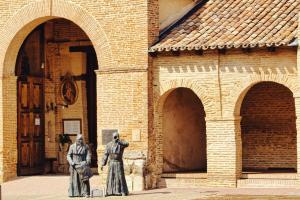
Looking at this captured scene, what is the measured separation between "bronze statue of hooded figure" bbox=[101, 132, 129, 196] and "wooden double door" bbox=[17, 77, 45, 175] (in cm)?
545

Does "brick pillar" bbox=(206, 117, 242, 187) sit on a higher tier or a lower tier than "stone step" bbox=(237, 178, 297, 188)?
higher

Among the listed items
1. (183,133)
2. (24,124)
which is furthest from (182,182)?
(24,124)

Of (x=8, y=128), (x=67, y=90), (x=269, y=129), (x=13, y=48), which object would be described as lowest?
(x=269, y=129)

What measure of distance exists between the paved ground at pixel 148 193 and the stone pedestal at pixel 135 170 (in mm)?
510

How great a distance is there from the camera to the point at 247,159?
24516 mm

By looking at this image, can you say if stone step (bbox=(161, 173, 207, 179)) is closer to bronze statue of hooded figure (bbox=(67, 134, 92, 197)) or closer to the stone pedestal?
the stone pedestal

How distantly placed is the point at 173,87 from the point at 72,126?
545 cm

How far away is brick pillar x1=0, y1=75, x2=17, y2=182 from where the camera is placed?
2430 centimetres

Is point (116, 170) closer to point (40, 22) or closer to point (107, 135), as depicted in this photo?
point (107, 135)

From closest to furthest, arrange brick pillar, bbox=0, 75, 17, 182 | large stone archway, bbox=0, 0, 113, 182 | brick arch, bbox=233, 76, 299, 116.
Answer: brick arch, bbox=233, 76, 299, 116, large stone archway, bbox=0, 0, 113, 182, brick pillar, bbox=0, 75, 17, 182

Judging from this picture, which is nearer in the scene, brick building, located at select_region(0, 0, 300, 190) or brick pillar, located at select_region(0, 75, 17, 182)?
brick building, located at select_region(0, 0, 300, 190)

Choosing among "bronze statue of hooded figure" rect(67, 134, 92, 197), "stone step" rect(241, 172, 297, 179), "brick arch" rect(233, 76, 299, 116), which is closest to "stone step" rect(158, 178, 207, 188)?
"stone step" rect(241, 172, 297, 179)

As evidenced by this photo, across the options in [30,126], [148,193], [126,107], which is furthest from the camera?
[30,126]

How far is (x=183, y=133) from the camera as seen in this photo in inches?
966
